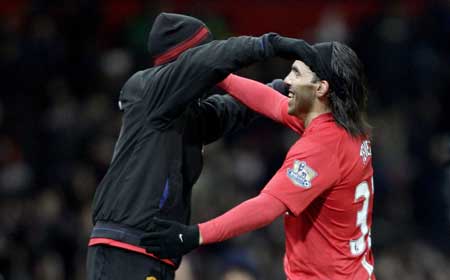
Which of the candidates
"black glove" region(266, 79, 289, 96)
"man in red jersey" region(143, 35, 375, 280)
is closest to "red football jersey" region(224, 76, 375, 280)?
"man in red jersey" region(143, 35, 375, 280)

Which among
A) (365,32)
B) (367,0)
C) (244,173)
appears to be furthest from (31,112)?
(367,0)

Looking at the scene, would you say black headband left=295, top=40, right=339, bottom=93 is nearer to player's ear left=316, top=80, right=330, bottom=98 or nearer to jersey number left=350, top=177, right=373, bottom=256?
player's ear left=316, top=80, right=330, bottom=98

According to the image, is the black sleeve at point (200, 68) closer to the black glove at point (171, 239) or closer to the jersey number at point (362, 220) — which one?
the black glove at point (171, 239)

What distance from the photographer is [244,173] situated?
1010cm

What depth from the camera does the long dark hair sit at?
200 inches

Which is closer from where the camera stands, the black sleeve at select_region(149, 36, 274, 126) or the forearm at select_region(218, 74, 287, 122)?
the black sleeve at select_region(149, 36, 274, 126)

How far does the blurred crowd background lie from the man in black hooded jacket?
11.3 feet

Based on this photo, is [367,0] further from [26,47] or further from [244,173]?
[26,47]

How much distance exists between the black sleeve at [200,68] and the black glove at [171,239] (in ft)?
1.73

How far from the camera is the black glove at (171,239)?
15.6 ft

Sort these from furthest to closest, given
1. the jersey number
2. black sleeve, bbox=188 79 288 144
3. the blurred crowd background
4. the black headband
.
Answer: the blurred crowd background < black sleeve, bbox=188 79 288 144 < the jersey number < the black headband

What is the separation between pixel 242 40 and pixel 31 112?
5679 millimetres

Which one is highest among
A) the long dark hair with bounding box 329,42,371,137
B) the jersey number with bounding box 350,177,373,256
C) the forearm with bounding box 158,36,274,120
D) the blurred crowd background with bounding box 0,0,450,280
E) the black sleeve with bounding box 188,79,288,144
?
the forearm with bounding box 158,36,274,120

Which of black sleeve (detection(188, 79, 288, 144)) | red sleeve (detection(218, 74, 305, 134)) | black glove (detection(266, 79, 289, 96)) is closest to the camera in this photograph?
black sleeve (detection(188, 79, 288, 144))
